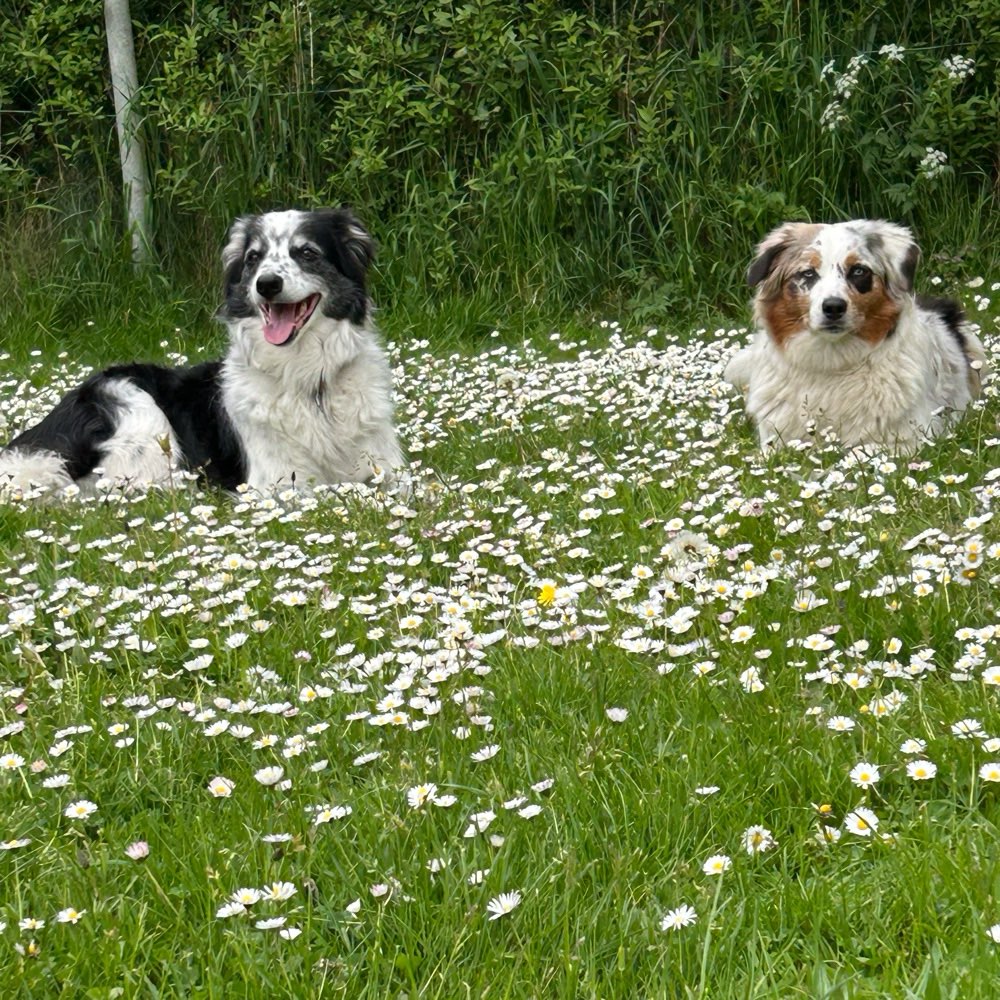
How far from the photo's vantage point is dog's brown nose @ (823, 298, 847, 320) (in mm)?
6500

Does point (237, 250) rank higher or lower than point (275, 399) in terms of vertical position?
higher

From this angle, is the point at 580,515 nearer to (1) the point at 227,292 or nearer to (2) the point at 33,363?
(1) the point at 227,292

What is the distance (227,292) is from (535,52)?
3.98 m

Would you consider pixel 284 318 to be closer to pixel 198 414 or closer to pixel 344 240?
pixel 344 240

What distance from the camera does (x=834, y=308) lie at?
652cm

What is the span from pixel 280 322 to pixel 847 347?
111 inches

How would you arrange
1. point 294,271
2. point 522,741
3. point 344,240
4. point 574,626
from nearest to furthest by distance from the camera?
point 522,741 < point 574,626 < point 294,271 < point 344,240

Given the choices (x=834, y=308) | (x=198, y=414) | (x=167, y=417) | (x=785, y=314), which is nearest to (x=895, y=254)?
(x=834, y=308)

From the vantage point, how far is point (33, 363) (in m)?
10.0

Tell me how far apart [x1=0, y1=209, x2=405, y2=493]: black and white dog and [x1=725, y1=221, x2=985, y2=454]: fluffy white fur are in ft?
6.46

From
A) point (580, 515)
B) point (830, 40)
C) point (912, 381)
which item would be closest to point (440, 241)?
point (830, 40)

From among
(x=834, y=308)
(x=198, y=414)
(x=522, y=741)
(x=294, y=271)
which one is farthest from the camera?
(x=198, y=414)

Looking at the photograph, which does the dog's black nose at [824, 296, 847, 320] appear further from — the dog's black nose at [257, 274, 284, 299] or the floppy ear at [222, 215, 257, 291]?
the floppy ear at [222, 215, 257, 291]

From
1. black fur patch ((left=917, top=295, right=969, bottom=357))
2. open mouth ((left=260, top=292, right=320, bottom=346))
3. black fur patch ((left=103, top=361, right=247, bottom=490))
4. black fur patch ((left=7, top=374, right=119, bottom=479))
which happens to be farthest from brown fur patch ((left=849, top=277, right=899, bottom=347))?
black fur patch ((left=7, top=374, right=119, bottom=479))
